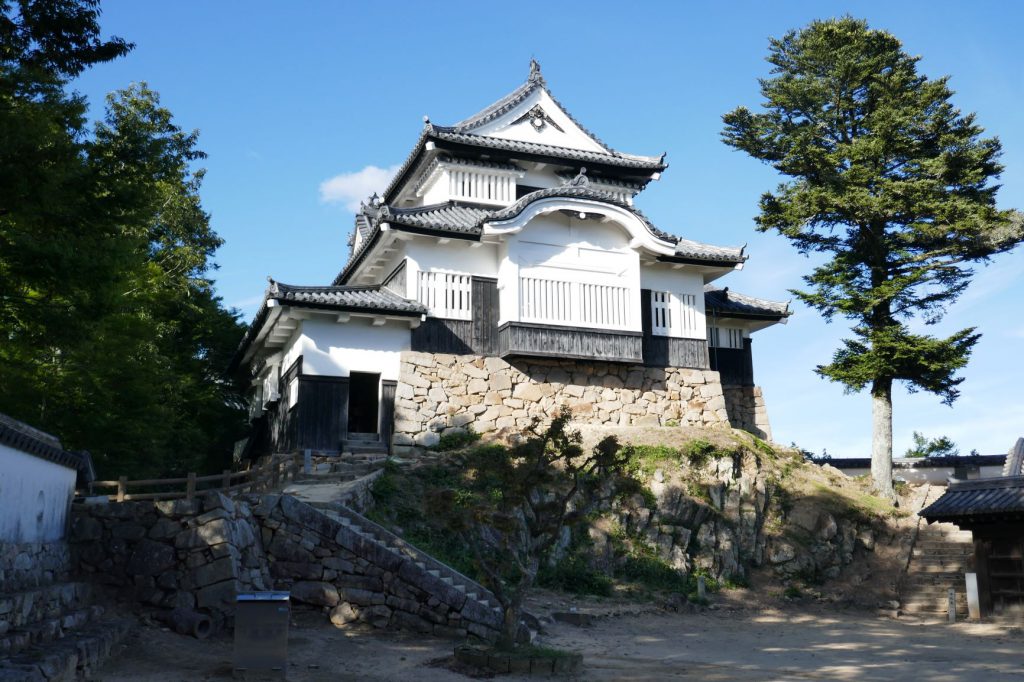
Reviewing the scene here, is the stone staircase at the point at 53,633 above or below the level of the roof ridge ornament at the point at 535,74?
below

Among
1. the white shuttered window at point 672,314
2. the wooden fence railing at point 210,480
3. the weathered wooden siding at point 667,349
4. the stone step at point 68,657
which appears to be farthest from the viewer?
the white shuttered window at point 672,314

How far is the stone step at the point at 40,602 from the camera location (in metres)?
10.4

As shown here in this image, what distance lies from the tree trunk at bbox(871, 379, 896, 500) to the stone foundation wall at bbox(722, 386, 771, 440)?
321 cm

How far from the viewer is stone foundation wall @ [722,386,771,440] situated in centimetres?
2870

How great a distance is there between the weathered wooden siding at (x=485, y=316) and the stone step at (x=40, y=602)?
42.4 ft

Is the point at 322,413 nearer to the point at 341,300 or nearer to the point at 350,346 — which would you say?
the point at 350,346

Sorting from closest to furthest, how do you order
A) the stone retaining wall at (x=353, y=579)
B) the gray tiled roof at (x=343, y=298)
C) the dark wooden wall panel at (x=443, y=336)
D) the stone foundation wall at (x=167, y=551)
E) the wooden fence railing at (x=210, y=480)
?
1. the stone foundation wall at (x=167, y=551)
2. the wooden fence railing at (x=210, y=480)
3. the stone retaining wall at (x=353, y=579)
4. the gray tiled roof at (x=343, y=298)
5. the dark wooden wall panel at (x=443, y=336)

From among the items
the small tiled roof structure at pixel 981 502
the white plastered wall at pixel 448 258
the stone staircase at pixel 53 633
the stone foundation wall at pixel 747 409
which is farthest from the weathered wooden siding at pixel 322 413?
the small tiled roof structure at pixel 981 502

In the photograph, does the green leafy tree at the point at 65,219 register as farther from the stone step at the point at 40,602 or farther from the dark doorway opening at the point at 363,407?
the dark doorway opening at the point at 363,407

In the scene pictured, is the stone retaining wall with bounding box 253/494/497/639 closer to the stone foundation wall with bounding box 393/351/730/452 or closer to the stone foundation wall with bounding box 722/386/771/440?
the stone foundation wall with bounding box 393/351/730/452

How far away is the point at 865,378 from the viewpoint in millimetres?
26672

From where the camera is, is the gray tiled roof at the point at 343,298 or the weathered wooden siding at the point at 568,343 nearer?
the gray tiled roof at the point at 343,298

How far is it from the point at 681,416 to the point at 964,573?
8220 millimetres

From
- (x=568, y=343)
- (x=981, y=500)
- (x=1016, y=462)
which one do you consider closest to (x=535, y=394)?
(x=568, y=343)
